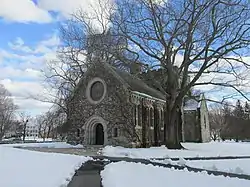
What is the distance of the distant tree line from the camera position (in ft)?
212

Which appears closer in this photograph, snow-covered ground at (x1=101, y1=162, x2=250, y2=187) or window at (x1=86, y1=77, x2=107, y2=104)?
snow-covered ground at (x1=101, y1=162, x2=250, y2=187)

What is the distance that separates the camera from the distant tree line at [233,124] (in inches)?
2542

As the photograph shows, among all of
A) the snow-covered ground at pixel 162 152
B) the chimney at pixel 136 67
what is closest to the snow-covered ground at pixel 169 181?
the snow-covered ground at pixel 162 152

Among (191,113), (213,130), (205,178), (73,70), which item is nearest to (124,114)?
(73,70)

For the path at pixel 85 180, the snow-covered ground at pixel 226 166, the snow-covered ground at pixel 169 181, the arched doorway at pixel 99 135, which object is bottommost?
the path at pixel 85 180

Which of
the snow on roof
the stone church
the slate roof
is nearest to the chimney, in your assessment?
the slate roof

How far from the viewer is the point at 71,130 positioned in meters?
34.0

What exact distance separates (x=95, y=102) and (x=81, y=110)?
80.0 inches

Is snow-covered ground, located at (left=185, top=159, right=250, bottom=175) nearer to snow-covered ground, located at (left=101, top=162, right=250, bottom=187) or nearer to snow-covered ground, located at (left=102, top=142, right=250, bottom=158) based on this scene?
snow-covered ground, located at (left=101, top=162, right=250, bottom=187)

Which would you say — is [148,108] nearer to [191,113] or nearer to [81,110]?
[81,110]

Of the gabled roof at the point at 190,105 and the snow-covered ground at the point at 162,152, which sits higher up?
the gabled roof at the point at 190,105

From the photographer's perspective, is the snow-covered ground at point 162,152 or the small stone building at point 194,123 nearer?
the snow-covered ground at point 162,152

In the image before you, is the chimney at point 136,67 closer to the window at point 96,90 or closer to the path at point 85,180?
the window at point 96,90

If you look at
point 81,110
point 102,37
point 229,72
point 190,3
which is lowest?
point 81,110
